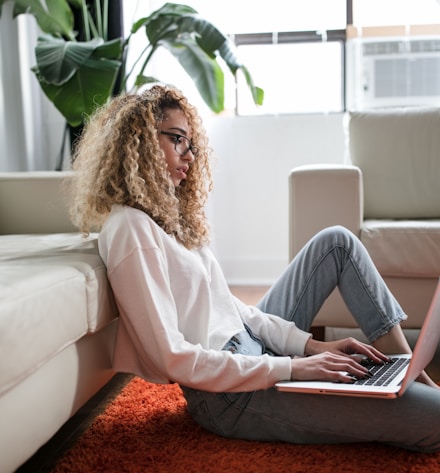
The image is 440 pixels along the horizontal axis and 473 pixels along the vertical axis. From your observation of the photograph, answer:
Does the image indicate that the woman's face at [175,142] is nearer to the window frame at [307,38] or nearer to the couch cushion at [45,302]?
the couch cushion at [45,302]

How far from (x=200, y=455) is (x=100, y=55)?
194cm

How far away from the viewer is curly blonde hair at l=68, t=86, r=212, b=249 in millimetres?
1273

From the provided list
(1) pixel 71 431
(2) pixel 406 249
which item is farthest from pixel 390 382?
(2) pixel 406 249

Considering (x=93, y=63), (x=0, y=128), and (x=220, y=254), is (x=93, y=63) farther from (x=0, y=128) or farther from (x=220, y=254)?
(x=220, y=254)

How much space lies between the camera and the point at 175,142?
135cm

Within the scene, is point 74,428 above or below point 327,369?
below

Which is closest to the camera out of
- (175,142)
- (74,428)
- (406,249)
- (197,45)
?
(175,142)

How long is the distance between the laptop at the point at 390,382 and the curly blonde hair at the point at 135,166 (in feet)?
1.27

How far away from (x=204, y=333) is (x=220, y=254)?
2.41 metres

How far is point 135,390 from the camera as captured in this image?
166cm

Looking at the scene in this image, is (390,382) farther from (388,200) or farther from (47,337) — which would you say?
(388,200)

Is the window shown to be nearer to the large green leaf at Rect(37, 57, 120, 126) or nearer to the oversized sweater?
the large green leaf at Rect(37, 57, 120, 126)

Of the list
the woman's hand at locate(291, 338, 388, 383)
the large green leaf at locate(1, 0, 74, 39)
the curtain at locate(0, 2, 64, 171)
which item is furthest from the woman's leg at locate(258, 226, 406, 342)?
the curtain at locate(0, 2, 64, 171)

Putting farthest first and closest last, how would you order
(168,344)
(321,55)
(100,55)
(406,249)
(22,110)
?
(321,55), (22,110), (100,55), (406,249), (168,344)
